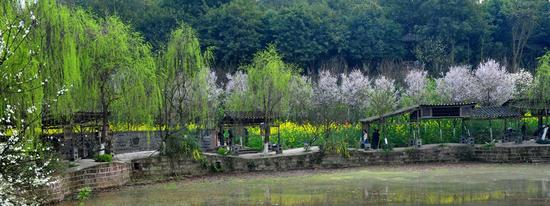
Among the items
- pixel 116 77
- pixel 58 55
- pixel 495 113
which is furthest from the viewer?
pixel 495 113

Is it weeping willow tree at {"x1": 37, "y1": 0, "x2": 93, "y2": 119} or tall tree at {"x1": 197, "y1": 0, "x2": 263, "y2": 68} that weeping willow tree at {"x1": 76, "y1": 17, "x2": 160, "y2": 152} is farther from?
A: tall tree at {"x1": 197, "y1": 0, "x2": 263, "y2": 68}

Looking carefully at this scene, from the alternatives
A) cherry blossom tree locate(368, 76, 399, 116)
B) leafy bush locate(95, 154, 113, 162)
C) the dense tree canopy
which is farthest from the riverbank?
the dense tree canopy

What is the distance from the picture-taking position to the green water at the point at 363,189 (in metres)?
17.4

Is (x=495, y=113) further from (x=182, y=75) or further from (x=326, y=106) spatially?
(x=182, y=75)

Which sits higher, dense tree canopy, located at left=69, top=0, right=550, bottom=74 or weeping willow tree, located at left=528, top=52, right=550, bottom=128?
dense tree canopy, located at left=69, top=0, right=550, bottom=74

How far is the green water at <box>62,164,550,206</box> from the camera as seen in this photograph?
57.1 ft

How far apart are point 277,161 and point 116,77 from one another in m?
8.11

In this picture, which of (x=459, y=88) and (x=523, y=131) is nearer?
(x=523, y=131)

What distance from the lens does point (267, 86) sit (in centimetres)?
2884

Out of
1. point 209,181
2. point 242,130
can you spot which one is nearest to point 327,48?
point 242,130

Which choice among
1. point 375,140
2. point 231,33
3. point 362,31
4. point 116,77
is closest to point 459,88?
point 362,31

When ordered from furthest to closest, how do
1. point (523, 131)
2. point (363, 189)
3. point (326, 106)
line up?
point (326, 106) → point (523, 131) → point (363, 189)

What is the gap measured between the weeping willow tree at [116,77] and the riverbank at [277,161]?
5.85ft

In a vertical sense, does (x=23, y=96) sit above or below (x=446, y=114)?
above
